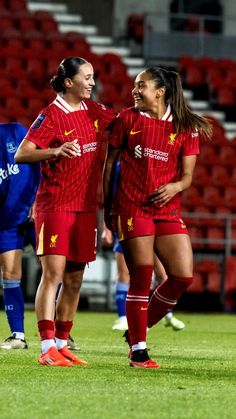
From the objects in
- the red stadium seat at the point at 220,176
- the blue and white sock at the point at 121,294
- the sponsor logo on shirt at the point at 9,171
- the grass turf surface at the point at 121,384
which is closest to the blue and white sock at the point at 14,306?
the grass turf surface at the point at 121,384

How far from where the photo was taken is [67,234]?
23.6ft

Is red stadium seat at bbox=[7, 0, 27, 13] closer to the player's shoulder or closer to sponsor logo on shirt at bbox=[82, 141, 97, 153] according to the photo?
the player's shoulder

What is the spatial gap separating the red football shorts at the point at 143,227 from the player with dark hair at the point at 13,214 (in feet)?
5.18

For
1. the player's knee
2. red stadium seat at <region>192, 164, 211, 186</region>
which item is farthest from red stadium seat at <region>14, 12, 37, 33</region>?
the player's knee

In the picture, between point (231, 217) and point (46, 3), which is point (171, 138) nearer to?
point (231, 217)

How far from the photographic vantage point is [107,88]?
2091 centimetres

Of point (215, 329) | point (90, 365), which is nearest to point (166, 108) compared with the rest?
point (90, 365)

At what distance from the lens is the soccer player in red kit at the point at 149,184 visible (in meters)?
7.20

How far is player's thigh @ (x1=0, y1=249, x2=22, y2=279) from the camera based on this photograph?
8742 mm

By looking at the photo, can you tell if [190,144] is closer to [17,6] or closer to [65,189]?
[65,189]

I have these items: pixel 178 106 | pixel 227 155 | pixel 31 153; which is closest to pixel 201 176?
pixel 227 155

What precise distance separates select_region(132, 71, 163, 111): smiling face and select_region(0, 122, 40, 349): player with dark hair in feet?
5.30

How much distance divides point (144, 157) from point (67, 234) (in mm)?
672

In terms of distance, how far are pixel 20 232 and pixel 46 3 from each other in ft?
54.2
